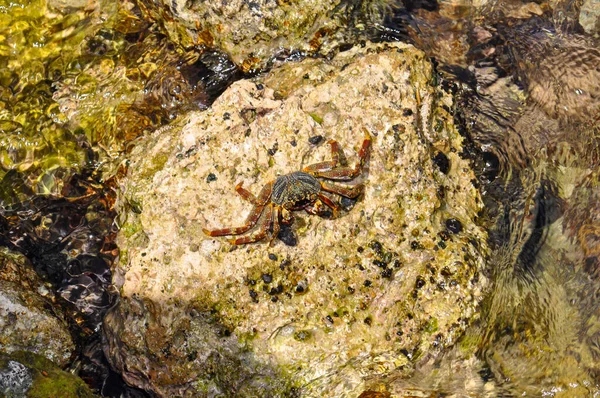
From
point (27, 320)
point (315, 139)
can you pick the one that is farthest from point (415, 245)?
point (27, 320)

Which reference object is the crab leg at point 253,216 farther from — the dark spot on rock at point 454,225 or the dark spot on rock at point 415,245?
the dark spot on rock at point 454,225

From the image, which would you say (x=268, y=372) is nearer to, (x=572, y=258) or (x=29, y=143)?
(x=572, y=258)

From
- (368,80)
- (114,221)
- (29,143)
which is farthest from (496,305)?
(29,143)

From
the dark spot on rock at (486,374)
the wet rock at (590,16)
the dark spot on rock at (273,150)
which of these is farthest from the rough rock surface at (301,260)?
the wet rock at (590,16)

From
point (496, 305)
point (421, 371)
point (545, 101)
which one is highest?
point (545, 101)

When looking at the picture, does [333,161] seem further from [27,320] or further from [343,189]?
[27,320]

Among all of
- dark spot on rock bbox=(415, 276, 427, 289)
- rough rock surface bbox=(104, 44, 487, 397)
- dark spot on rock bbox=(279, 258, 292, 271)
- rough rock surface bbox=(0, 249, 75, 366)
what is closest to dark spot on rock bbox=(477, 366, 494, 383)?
rough rock surface bbox=(104, 44, 487, 397)
